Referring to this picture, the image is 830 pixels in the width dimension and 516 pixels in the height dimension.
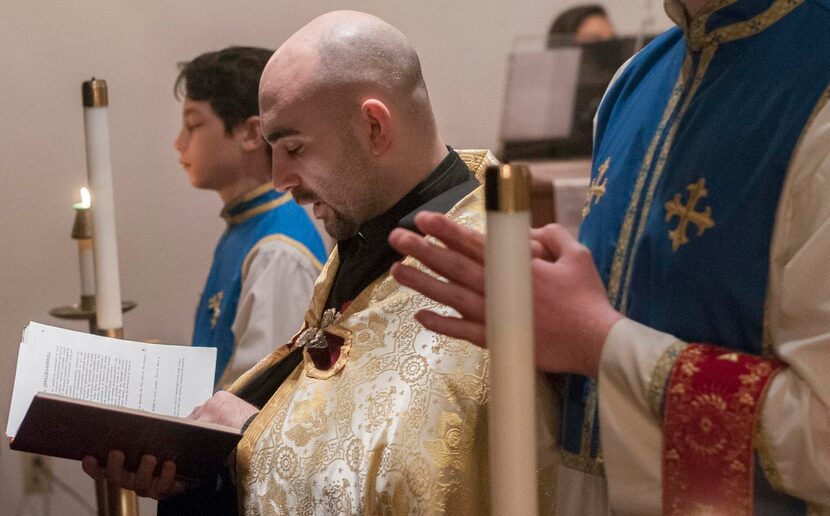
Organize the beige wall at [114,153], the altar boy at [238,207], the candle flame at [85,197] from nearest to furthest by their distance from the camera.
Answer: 1. the candle flame at [85,197]
2. the altar boy at [238,207]
3. the beige wall at [114,153]

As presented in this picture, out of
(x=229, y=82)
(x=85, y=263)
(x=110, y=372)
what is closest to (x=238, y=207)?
(x=229, y=82)

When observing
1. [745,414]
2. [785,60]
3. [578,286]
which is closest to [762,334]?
[745,414]

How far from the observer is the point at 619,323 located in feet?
4.70

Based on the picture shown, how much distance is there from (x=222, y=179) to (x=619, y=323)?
259 centimetres

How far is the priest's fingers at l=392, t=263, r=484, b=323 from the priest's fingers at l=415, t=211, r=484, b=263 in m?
0.04

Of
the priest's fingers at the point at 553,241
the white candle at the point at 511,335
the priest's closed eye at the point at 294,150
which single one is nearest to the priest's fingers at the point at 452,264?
the priest's fingers at the point at 553,241

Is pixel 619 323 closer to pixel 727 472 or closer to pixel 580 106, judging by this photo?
→ pixel 727 472

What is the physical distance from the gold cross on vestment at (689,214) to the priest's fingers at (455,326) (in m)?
0.33

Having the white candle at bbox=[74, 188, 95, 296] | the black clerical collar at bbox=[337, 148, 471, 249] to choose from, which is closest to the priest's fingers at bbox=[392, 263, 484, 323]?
the black clerical collar at bbox=[337, 148, 471, 249]

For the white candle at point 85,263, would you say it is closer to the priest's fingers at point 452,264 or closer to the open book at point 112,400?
the open book at point 112,400

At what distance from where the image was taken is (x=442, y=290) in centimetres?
136

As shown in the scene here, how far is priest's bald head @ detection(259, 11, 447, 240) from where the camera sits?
2252 millimetres

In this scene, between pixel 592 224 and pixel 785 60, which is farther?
pixel 592 224

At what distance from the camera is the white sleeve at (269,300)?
135 inches
